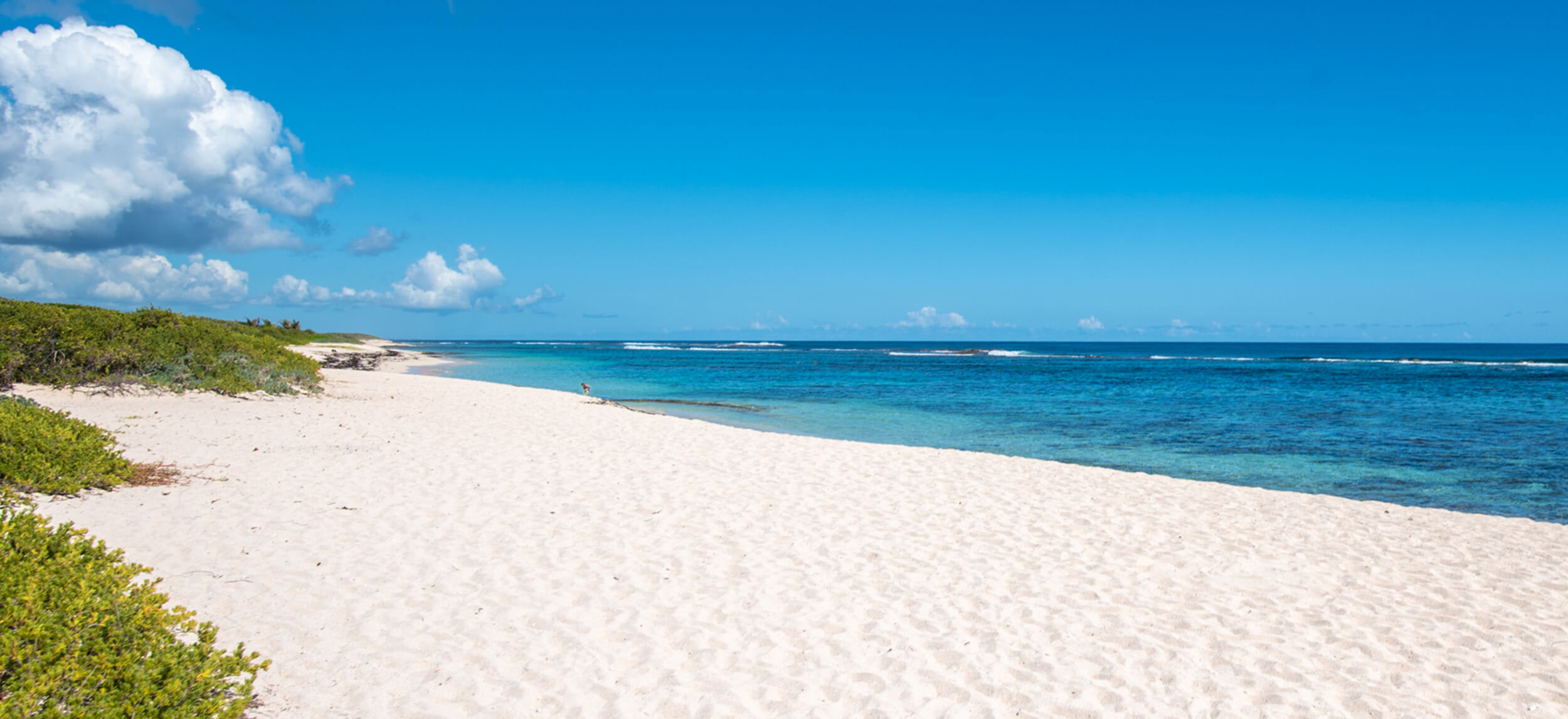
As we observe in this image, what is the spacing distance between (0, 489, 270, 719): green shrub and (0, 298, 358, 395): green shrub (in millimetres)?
15880

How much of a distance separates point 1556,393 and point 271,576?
154 feet

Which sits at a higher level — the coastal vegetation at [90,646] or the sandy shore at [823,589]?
the coastal vegetation at [90,646]

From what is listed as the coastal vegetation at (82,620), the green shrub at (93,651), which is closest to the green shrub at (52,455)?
the coastal vegetation at (82,620)

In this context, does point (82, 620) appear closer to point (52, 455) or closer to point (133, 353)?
point (52, 455)

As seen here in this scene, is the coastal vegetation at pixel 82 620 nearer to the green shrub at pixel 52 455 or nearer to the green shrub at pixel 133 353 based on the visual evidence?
the green shrub at pixel 52 455

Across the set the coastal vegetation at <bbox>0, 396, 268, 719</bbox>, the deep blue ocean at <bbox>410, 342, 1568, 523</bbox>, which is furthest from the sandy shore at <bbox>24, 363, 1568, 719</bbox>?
the deep blue ocean at <bbox>410, 342, 1568, 523</bbox>

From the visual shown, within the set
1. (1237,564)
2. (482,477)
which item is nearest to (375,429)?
(482,477)

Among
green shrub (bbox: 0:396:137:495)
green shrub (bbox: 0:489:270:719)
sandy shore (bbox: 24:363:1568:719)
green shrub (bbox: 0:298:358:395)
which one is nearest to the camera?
A: green shrub (bbox: 0:489:270:719)

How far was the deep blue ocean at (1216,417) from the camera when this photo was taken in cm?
1413

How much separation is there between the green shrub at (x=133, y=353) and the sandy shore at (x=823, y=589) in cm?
631

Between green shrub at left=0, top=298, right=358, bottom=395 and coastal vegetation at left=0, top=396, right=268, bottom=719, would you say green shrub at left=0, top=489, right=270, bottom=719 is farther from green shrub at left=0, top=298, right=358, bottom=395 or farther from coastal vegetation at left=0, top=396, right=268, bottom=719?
green shrub at left=0, top=298, right=358, bottom=395

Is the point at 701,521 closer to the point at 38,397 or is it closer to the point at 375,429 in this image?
the point at 375,429

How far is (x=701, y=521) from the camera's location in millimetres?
8617

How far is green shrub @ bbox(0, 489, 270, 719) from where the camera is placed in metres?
3.04
